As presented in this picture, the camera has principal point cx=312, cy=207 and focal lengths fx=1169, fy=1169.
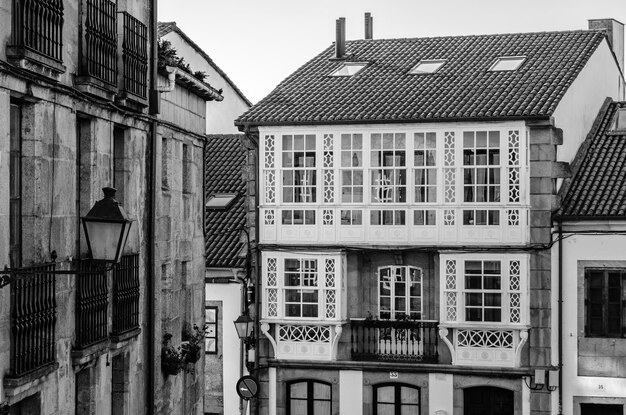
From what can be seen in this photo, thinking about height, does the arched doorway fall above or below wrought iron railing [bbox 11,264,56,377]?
below

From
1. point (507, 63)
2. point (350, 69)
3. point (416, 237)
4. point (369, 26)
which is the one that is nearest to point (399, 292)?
point (416, 237)

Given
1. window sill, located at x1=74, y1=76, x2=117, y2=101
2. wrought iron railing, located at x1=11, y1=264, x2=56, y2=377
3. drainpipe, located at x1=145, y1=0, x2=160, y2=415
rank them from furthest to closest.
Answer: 1. drainpipe, located at x1=145, y1=0, x2=160, y2=415
2. window sill, located at x1=74, y1=76, x2=117, y2=101
3. wrought iron railing, located at x1=11, y1=264, x2=56, y2=377

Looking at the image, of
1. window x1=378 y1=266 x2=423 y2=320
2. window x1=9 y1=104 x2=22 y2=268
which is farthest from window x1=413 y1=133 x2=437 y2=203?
window x1=9 y1=104 x2=22 y2=268

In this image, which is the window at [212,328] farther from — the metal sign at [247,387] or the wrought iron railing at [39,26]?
the wrought iron railing at [39,26]

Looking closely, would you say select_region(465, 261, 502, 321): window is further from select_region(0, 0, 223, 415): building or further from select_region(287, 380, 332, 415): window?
select_region(0, 0, 223, 415): building

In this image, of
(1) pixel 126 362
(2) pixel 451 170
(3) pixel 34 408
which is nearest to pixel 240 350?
(2) pixel 451 170

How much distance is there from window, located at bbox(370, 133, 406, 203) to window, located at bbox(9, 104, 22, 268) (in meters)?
15.5

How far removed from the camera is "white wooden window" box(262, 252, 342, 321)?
90.2 feet

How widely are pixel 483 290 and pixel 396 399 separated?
3.40 metres

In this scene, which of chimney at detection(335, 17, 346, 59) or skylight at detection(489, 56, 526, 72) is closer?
skylight at detection(489, 56, 526, 72)

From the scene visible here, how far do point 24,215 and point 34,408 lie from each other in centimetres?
217

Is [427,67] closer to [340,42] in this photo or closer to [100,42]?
[340,42]

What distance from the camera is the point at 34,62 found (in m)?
12.2

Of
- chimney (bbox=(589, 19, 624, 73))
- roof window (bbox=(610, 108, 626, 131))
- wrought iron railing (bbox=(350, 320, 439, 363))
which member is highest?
chimney (bbox=(589, 19, 624, 73))
